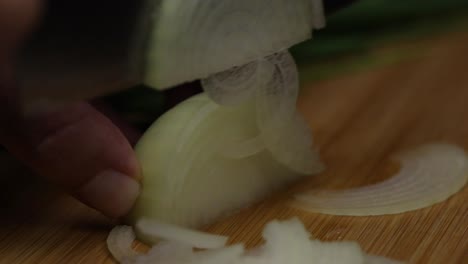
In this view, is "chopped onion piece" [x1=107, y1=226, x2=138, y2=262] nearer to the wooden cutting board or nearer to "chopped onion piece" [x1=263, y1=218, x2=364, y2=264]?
the wooden cutting board

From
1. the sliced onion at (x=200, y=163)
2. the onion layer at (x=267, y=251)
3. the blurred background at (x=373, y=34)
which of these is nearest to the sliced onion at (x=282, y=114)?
the sliced onion at (x=200, y=163)

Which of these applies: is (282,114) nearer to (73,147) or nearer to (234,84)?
(234,84)

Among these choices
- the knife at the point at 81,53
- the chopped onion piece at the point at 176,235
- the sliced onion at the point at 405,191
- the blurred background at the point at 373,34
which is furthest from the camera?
the blurred background at the point at 373,34

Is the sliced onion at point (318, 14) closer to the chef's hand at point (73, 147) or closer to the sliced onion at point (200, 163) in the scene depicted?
the sliced onion at point (200, 163)

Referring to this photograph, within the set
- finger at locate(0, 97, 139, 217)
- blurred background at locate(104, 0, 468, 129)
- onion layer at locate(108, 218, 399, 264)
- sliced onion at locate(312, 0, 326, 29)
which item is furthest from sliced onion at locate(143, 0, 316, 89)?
blurred background at locate(104, 0, 468, 129)

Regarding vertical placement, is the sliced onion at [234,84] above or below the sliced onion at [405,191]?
above

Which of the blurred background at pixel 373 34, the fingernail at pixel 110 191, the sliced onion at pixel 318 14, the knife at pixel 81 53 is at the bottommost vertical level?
the blurred background at pixel 373 34
